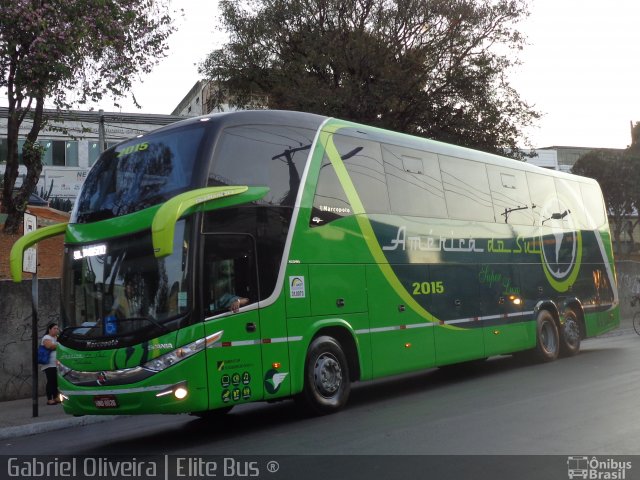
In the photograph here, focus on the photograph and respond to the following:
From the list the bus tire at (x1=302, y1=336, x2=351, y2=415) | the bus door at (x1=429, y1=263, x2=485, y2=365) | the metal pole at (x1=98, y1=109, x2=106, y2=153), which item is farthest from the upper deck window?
the metal pole at (x1=98, y1=109, x2=106, y2=153)

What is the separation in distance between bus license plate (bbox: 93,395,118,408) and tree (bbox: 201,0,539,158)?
752 inches

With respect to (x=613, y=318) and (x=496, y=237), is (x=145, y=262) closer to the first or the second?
(x=496, y=237)

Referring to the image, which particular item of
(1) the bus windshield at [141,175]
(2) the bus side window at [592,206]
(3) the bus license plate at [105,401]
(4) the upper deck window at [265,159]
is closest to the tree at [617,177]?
(2) the bus side window at [592,206]

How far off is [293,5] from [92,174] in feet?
66.3

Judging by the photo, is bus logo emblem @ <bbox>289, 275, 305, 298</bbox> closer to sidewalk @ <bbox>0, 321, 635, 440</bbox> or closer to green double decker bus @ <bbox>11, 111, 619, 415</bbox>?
green double decker bus @ <bbox>11, 111, 619, 415</bbox>

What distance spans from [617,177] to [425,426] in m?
49.4

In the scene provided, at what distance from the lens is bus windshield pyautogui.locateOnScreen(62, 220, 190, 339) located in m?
8.52

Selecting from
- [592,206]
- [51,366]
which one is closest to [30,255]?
[51,366]

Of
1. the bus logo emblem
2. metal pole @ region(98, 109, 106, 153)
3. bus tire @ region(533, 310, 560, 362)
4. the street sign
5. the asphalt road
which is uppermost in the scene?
metal pole @ region(98, 109, 106, 153)

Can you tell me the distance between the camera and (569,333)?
653 inches

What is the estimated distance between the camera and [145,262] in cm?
869

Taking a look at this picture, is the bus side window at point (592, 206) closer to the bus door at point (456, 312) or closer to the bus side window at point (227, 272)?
the bus door at point (456, 312)

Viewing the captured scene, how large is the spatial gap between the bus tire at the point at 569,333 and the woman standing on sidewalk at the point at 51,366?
34.7 feet

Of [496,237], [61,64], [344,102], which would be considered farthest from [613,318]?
[61,64]
